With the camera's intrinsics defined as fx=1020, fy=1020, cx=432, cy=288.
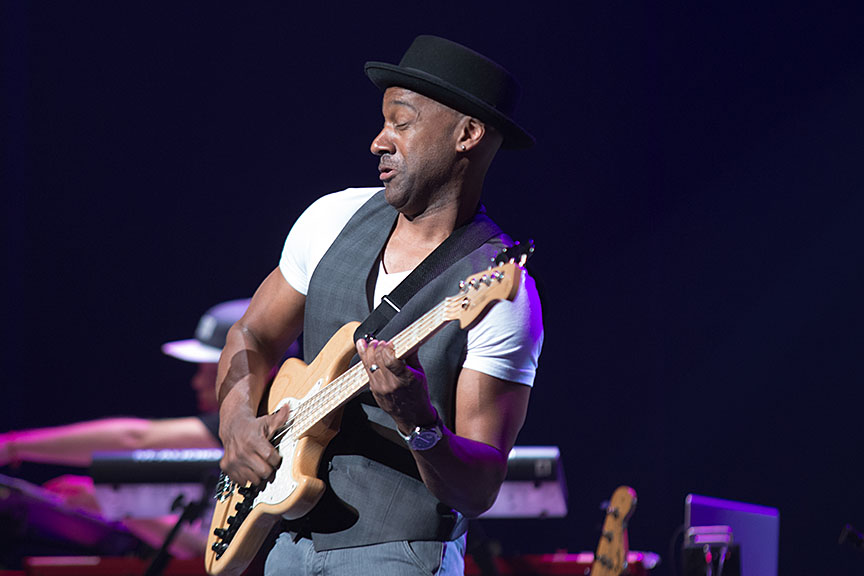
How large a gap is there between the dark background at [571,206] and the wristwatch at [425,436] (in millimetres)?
4355

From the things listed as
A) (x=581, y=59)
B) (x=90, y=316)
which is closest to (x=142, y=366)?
(x=90, y=316)

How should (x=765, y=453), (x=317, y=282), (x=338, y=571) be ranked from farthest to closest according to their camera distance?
(x=765, y=453)
(x=317, y=282)
(x=338, y=571)

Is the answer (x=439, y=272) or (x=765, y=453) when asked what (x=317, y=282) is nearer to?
(x=439, y=272)

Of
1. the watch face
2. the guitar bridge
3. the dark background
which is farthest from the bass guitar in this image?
the watch face

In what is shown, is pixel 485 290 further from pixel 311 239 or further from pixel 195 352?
pixel 195 352

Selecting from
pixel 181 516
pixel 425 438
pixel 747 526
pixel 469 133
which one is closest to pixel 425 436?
pixel 425 438

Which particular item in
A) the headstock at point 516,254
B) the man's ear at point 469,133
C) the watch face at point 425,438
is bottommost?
the watch face at point 425,438

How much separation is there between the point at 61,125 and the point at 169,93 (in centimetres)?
72

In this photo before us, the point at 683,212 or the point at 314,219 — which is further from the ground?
the point at 683,212

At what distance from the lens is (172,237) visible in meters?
6.62

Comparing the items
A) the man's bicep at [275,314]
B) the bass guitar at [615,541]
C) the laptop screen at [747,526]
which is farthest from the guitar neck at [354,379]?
the bass guitar at [615,541]

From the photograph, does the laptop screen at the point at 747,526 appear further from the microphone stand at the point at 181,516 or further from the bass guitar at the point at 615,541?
the microphone stand at the point at 181,516

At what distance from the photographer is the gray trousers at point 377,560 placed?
235cm

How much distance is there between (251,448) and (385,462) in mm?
334
